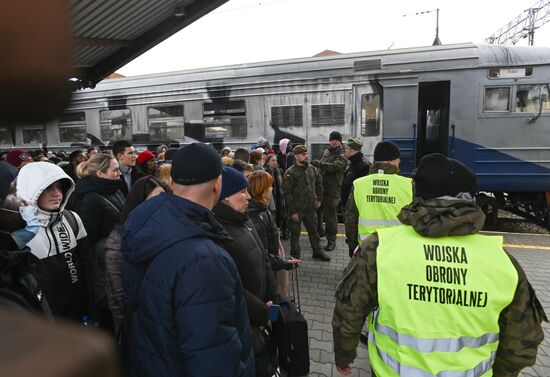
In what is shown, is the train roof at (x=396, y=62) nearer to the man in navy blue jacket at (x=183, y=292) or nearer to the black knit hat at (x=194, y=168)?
the black knit hat at (x=194, y=168)

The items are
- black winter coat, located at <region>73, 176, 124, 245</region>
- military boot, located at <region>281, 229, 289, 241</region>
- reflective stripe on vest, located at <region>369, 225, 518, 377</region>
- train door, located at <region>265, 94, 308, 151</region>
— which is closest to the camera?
reflective stripe on vest, located at <region>369, 225, 518, 377</region>

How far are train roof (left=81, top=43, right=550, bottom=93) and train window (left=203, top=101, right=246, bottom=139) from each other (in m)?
0.61

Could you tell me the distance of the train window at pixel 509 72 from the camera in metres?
7.08

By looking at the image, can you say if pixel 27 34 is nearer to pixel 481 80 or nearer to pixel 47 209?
pixel 47 209

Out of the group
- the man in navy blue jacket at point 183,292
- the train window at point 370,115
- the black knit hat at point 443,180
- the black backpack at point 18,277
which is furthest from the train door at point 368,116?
the black backpack at point 18,277

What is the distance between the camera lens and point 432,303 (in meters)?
1.64

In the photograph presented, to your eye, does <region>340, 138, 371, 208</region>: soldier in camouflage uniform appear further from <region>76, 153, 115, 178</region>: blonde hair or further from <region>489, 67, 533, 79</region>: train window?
<region>489, 67, 533, 79</region>: train window

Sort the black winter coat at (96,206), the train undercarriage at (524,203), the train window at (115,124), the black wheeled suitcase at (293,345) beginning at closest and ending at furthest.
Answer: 1. the black wheeled suitcase at (293,345)
2. the black winter coat at (96,206)
3. the train undercarriage at (524,203)
4. the train window at (115,124)

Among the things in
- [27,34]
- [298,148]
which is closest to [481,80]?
[298,148]

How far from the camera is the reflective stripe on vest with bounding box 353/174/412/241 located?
11.7 ft

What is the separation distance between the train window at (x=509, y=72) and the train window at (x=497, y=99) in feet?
0.73

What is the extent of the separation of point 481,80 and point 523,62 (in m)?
0.78

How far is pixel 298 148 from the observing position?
559 centimetres

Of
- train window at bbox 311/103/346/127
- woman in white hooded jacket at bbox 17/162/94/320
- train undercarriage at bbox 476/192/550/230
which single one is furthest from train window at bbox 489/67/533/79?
woman in white hooded jacket at bbox 17/162/94/320
